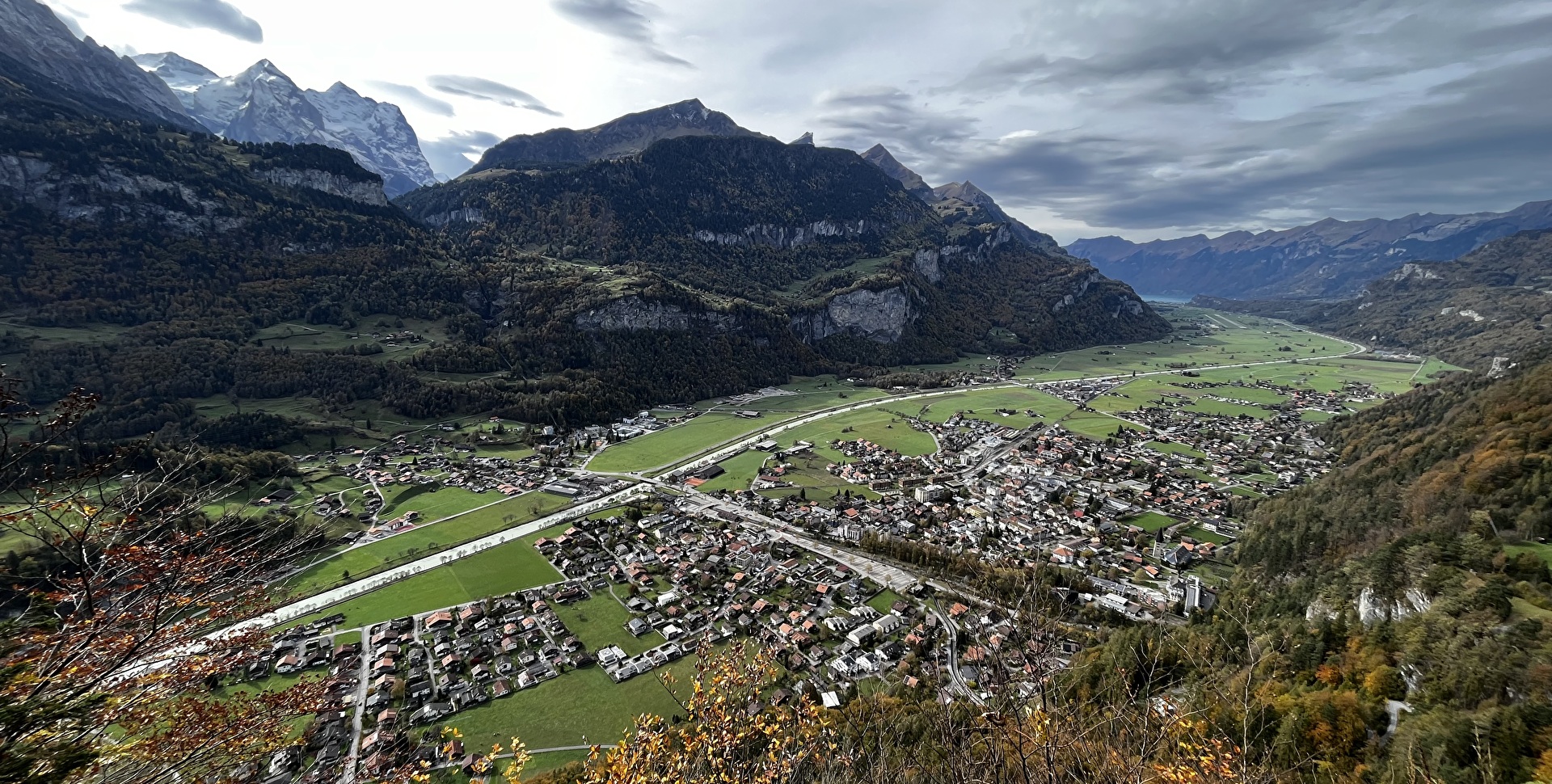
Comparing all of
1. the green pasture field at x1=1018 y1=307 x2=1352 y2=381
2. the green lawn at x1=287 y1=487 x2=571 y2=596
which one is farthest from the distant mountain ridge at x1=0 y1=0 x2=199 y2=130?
the green pasture field at x1=1018 y1=307 x2=1352 y2=381

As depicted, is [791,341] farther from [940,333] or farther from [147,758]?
[147,758]

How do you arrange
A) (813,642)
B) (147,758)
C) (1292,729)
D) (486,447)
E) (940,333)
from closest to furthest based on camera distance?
(147,758) < (1292,729) < (813,642) < (486,447) < (940,333)

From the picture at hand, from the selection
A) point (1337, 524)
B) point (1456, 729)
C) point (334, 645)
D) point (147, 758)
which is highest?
point (147, 758)

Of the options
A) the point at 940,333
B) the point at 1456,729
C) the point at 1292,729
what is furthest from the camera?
the point at 940,333

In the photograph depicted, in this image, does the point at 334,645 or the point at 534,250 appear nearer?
the point at 334,645

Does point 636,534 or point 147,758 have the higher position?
point 147,758

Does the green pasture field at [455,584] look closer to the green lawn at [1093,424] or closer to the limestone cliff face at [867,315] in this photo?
the green lawn at [1093,424]

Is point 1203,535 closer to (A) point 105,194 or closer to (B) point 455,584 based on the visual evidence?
(B) point 455,584

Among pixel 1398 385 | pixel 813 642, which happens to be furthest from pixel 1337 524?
pixel 1398 385
